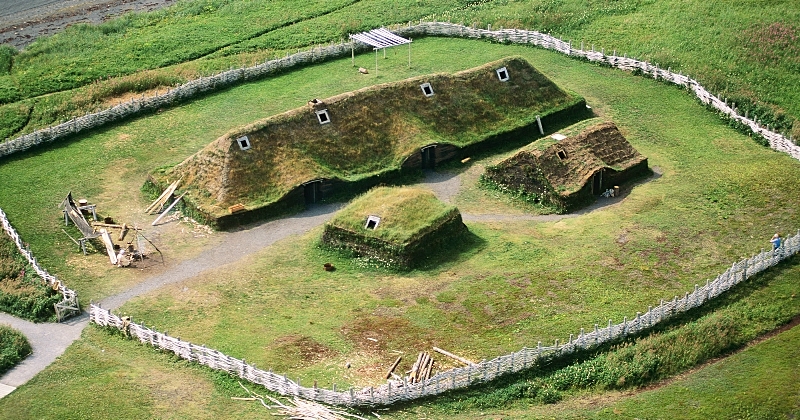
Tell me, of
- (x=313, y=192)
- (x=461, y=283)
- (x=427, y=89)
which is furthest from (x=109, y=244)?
(x=427, y=89)

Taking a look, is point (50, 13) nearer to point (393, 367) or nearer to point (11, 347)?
point (11, 347)

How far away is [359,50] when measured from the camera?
3688 inches

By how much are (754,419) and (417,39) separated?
183ft

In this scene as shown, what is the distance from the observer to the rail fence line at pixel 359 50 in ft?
253

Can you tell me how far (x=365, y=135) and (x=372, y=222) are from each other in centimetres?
1205

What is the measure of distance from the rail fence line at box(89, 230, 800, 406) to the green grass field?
0.67 meters

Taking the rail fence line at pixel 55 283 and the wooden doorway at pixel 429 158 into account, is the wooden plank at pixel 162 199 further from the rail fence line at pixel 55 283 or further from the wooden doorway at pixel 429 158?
the wooden doorway at pixel 429 158

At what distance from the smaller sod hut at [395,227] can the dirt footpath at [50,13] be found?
5045 cm

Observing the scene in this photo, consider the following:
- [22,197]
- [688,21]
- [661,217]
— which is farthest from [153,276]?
[688,21]

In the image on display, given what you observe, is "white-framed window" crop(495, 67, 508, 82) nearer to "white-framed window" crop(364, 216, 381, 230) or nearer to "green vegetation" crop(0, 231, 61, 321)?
"white-framed window" crop(364, 216, 381, 230)

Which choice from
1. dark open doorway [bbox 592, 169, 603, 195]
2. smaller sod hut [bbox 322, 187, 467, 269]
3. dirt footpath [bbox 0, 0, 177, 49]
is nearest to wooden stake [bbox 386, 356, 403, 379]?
smaller sod hut [bbox 322, 187, 467, 269]

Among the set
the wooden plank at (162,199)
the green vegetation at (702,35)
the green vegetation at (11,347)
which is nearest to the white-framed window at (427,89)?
the wooden plank at (162,199)

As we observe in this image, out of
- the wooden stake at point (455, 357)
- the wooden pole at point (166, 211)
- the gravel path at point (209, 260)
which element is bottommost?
the wooden stake at point (455, 357)

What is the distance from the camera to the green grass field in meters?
50.5
